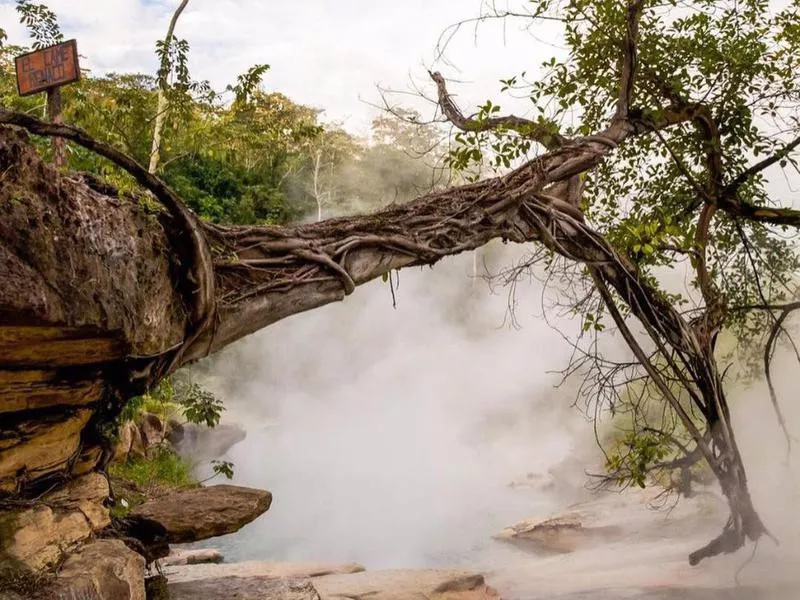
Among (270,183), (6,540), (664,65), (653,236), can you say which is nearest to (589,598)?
(653,236)

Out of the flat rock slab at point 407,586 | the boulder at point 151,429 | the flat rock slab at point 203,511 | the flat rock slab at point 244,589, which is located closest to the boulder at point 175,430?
the boulder at point 151,429

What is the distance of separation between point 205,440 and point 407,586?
6121 mm

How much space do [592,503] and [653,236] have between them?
20.5 feet

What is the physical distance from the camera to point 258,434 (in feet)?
46.8

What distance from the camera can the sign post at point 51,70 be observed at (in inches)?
99.5

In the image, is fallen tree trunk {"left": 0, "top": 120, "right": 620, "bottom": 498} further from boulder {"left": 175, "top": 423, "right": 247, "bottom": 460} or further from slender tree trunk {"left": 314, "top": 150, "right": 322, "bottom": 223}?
slender tree trunk {"left": 314, "top": 150, "right": 322, "bottom": 223}

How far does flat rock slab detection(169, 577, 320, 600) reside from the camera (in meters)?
3.42

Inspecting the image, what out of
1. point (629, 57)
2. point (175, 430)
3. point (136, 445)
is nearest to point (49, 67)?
point (629, 57)

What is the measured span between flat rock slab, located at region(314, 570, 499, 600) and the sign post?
3681 mm

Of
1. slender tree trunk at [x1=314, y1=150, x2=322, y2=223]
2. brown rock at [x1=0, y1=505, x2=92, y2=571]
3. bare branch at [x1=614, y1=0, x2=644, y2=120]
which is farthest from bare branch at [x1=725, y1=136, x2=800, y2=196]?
slender tree trunk at [x1=314, y1=150, x2=322, y2=223]

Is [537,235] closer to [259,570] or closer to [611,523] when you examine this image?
[259,570]

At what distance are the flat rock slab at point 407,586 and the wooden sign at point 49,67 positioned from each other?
3.73 m

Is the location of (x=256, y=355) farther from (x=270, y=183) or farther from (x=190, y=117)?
(x=190, y=117)

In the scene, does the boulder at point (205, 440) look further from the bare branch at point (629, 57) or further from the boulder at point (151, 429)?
the bare branch at point (629, 57)
